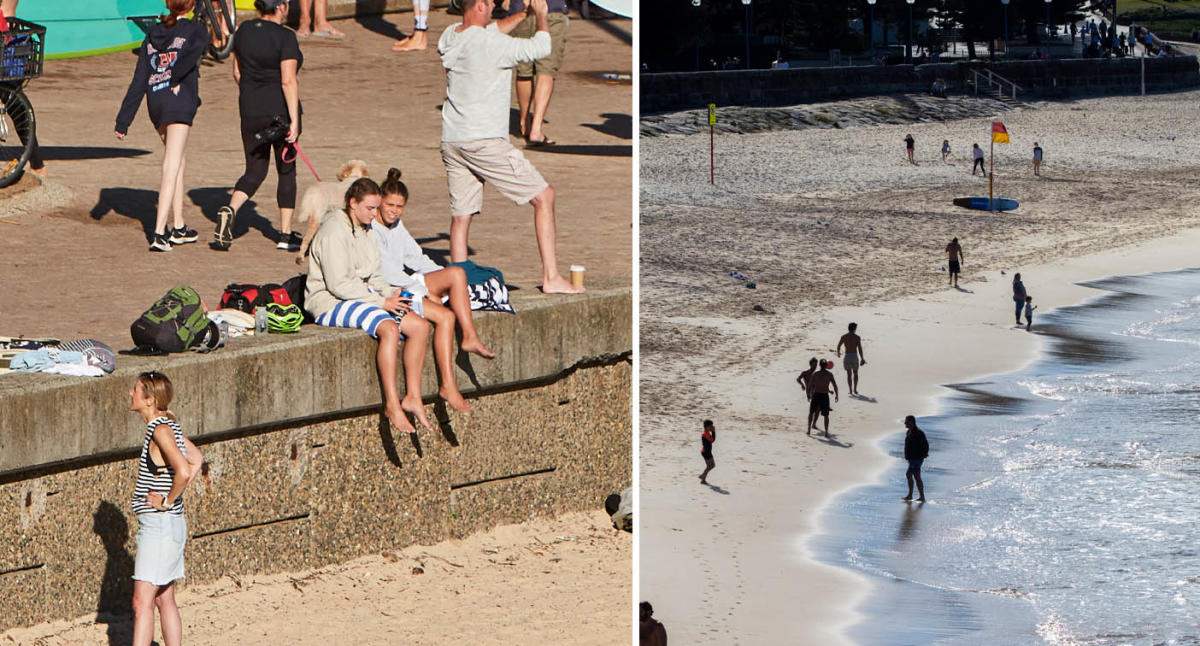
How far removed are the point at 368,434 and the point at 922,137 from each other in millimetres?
44177

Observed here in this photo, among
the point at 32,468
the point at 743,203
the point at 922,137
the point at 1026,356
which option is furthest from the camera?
the point at 922,137

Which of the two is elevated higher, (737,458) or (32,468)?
(32,468)

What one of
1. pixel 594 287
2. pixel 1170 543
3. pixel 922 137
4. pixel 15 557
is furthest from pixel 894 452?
pixel 922 137

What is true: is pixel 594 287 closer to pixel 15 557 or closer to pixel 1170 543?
pixel 15 557

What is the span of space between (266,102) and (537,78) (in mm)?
3669

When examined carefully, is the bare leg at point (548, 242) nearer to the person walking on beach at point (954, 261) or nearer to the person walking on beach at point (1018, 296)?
the person walking on beach at point (1018, 296)

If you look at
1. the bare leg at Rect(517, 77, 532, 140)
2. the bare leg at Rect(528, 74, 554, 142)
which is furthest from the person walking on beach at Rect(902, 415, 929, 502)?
the bare leg at Rect(528, 74, 554, 142)

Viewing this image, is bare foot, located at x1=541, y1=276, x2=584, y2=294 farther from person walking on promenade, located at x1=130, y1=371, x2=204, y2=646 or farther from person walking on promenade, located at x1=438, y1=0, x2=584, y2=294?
person walking on promenade, located at x1=130, y1=371, x2=204, y2=646

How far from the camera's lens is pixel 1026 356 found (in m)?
25.2

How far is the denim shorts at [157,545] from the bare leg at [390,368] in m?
1.25

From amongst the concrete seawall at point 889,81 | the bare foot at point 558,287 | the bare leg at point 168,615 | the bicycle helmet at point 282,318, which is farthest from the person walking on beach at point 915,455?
the concrete seawall at point 889,81

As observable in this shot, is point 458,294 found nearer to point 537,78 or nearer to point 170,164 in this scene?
point 170,164

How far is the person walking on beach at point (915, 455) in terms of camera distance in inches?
733

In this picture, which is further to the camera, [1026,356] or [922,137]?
[922,137]
